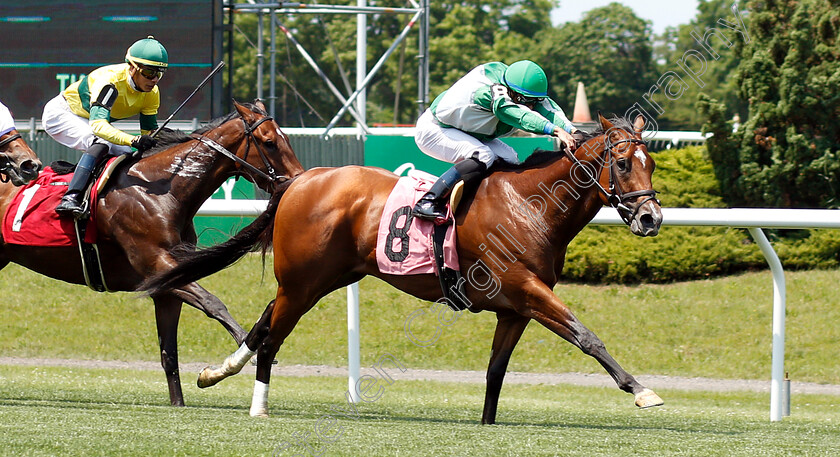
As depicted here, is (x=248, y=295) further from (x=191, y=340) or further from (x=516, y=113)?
(x=516, y=113)

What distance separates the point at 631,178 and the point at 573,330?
0.73 meters

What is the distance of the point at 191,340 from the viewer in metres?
9.48

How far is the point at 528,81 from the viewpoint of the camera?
5098 mm

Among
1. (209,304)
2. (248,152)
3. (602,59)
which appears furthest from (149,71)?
(602,59)

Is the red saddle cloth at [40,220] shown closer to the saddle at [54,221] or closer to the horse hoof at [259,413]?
the saddle at [54,221]

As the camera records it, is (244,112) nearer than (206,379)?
No

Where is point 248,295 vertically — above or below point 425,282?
below

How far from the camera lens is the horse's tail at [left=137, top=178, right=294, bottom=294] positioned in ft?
18.4

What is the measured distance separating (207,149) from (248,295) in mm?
4318

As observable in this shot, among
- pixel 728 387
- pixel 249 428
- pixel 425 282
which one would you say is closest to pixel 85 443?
pixel 249 428

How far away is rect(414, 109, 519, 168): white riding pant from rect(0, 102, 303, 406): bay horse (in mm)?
923

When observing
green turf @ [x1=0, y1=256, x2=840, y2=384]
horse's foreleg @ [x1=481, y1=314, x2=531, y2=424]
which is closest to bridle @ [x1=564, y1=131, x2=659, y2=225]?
horse's foreleg @ [x1=481, y1=314, x2=531, y2=424]

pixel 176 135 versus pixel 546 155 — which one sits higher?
pixel 546 155

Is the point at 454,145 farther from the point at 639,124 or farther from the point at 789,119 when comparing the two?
the point at 789,119
